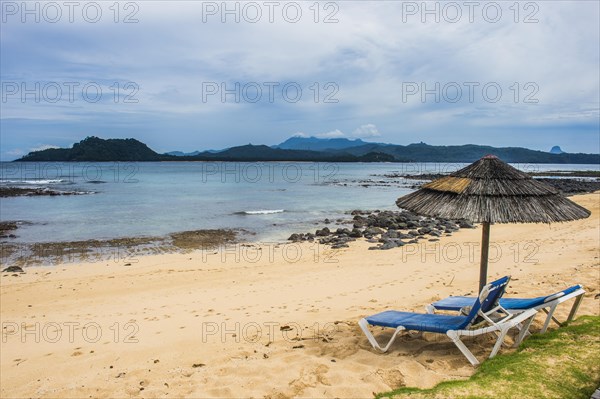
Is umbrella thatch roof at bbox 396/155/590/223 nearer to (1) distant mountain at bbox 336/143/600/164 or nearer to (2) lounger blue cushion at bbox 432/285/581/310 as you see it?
(2) lounger blue cushion at bbox 432/285/581/310

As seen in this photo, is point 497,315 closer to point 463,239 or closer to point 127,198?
point 463,239

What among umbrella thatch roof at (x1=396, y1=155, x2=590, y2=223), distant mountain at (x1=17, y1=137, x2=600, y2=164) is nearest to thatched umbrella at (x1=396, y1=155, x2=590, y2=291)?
umbrella thatch roof at (x1=396, y1=155, x2=590, y2=223)

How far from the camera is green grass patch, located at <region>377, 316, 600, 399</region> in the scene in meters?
3.50

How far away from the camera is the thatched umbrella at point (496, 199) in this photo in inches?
198

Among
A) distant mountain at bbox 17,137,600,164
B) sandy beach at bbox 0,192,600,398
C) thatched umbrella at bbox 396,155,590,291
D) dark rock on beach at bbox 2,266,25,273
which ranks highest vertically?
distant mountain at bbox 17,137,600,164

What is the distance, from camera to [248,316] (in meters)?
7.20

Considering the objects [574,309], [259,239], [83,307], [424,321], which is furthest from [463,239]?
[83,307]

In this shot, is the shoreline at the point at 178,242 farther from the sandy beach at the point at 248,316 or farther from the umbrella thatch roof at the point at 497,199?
the umbrella thatch roof at the point at 497,199

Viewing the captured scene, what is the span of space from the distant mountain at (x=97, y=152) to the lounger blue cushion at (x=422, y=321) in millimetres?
156076

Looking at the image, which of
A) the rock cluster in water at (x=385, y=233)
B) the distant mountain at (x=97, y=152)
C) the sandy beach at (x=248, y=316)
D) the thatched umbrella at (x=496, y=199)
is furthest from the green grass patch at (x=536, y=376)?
the distant mountain at (x=97, y=152)

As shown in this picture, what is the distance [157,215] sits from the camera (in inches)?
1001

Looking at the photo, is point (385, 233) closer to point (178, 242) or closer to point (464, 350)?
point (178, 242)

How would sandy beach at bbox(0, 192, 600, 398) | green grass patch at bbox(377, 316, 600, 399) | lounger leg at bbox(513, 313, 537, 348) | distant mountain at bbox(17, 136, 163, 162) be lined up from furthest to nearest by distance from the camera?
distant mountain at bbox(17, 136, 163, 162) → lounger leg at bbox(513, 313, 537, 348) → sandy beach at bbox(0, 192, 600, 398) → green grass patch at bbox(377, 316, 600, 399)

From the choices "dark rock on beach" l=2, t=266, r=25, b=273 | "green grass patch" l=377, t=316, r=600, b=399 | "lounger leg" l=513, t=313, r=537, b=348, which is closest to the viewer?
"green grass patch" l=377, t=316, r=600, b=399
